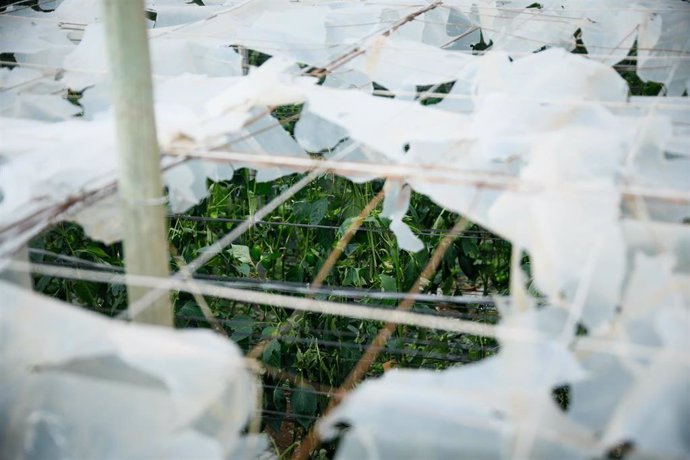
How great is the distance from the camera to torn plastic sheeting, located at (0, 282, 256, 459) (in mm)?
990

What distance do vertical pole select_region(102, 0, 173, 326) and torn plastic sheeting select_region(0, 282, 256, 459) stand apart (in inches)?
6.7

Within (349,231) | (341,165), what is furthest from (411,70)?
(341,165)

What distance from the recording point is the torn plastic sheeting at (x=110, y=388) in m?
0.99

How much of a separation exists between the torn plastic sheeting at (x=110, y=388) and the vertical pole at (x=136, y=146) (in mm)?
171

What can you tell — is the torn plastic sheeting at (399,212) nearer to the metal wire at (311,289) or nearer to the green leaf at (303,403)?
the metal wire at (311,289)

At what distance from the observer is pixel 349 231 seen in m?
2.53

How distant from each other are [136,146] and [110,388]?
1.18 feet

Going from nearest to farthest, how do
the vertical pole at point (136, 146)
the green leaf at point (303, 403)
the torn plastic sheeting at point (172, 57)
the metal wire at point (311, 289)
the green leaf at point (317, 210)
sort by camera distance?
the vertical pole at point (136, 146) → the metal wire at point (311, 289) → the torn plastic sheeting at point (172, 57) → the green leaf at point (303, 403) → the green leaf at point (317, 210)

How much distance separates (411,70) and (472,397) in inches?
49.7

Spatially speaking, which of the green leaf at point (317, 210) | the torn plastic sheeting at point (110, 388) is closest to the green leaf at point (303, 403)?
the green leaf at point (317, 210)

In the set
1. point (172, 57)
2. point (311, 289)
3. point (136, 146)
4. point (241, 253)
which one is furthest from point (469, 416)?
point (241, 253)

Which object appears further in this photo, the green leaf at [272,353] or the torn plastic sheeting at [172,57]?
the green leaf at [272,353]

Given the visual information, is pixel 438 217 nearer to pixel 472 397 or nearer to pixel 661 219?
pixel 661 219

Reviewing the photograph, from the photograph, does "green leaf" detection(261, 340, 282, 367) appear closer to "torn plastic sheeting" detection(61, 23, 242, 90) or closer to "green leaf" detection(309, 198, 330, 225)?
"green leaf" detection(309, 198, 330, 225)
